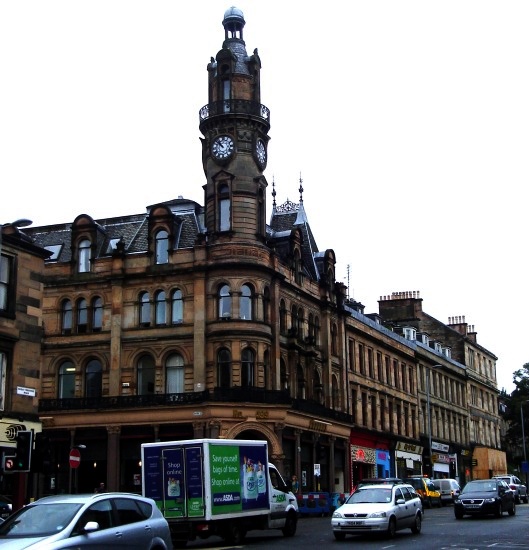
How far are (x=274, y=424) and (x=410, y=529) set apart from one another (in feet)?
58.7

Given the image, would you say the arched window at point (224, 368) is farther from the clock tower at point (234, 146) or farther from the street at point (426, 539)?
the street at point (426, 539)

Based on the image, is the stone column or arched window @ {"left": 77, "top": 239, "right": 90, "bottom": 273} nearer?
the stone column

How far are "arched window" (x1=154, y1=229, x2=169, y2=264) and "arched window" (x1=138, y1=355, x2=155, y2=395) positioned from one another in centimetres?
542

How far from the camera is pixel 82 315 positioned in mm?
51062

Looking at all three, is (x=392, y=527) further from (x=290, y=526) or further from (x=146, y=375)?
(x=146, y=375)

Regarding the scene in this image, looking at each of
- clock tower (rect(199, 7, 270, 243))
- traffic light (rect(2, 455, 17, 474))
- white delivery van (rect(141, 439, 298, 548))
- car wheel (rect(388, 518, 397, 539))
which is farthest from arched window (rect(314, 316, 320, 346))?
traffic light (rect(2, 455, 17, 474))

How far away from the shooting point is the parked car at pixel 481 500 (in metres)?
35.4

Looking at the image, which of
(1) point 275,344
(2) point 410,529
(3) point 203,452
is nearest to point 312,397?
(1) point 275,344

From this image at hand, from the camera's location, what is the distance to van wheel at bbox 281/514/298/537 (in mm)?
29156

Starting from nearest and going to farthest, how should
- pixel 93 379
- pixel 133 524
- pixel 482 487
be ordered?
1. pixel 133 524
2. pixel 482 487
3. pixel 93 379

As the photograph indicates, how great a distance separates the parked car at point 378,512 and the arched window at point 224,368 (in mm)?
18641

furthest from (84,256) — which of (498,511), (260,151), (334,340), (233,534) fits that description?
(233,534)

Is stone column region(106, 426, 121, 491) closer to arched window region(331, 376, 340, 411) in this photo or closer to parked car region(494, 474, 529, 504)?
arched window region(331, 376, 340, 411)

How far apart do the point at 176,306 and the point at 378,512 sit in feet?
81.0
